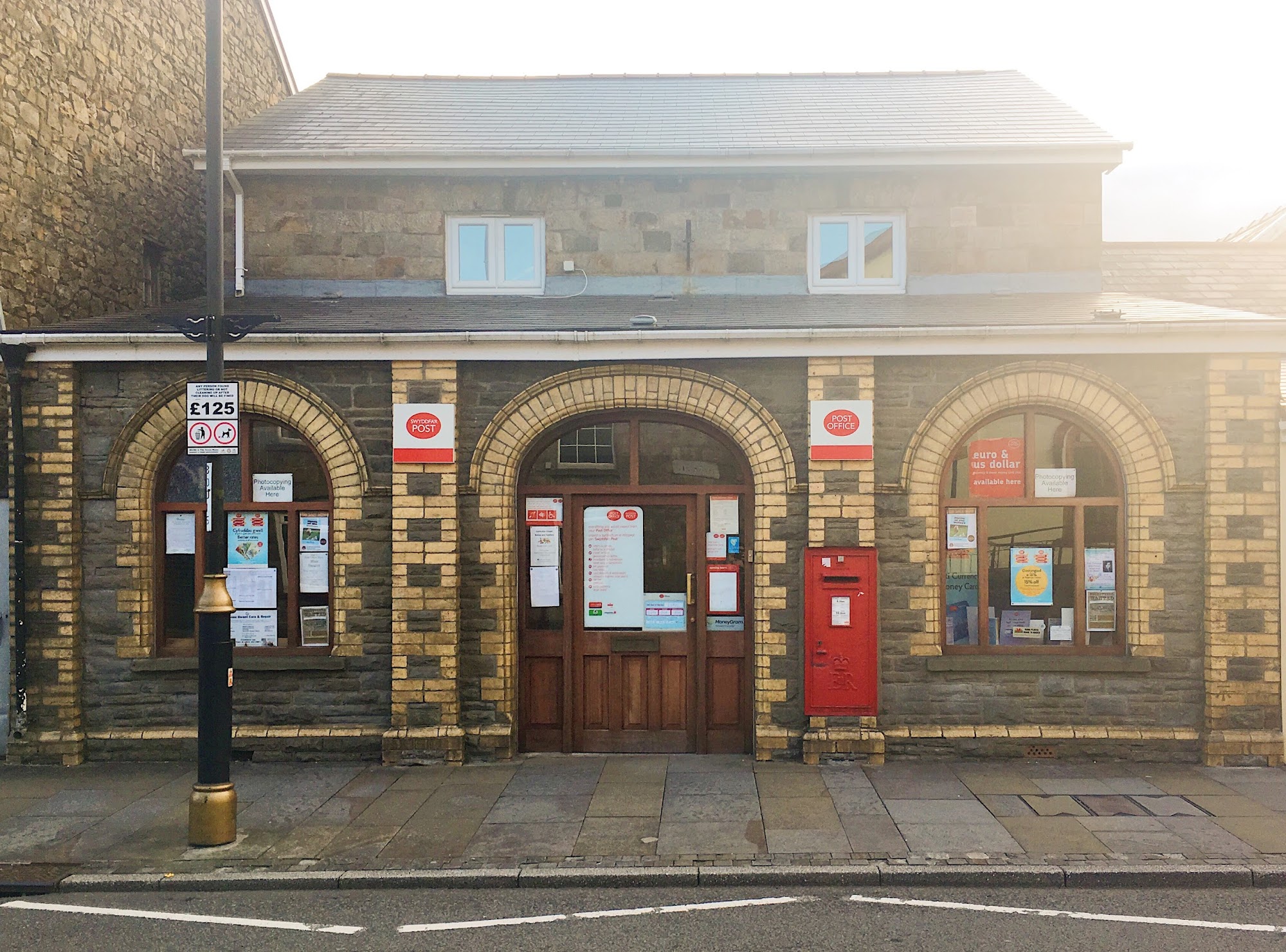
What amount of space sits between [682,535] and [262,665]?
441 cm

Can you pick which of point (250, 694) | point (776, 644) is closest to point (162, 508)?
point (250, 694)

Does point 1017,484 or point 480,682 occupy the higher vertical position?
point 1017,484

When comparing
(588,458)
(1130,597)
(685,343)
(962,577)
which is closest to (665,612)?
(588,458)

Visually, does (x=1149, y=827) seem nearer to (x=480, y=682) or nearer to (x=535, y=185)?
(x=480, y=682)

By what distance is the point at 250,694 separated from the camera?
938 centimetres

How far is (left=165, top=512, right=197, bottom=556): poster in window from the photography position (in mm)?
9625

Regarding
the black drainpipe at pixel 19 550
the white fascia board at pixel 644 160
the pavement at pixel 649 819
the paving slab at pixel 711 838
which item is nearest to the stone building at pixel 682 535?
the black drainpipe at pixel 19 550

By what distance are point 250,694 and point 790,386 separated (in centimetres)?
626

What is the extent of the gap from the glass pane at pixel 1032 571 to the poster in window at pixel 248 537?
738cm

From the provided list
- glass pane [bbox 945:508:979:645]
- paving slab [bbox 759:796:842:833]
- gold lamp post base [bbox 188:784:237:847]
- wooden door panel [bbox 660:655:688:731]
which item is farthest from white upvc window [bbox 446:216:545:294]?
paving slab [bbox 759:796:842:833]

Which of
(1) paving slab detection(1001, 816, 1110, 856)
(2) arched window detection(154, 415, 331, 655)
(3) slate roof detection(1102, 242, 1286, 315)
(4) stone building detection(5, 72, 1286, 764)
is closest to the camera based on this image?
(1) paving slab detection(1001, 816, 1110, 856)

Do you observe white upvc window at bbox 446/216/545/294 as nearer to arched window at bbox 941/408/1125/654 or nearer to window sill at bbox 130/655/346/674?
window sill at bbox 130/655/346/674

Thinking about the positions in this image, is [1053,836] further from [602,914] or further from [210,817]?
[210,817]

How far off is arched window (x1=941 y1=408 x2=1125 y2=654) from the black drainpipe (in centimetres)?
923
